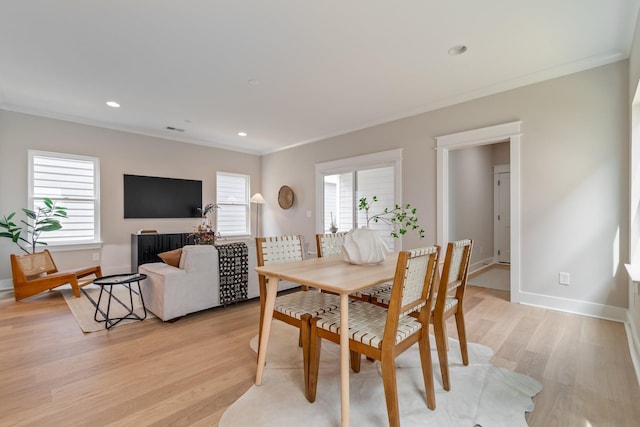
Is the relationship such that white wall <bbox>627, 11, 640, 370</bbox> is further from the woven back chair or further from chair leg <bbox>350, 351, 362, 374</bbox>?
the woven back chair

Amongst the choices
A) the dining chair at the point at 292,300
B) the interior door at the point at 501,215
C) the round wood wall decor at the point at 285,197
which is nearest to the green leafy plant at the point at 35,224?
the round wood wall decor at the point at 285,197

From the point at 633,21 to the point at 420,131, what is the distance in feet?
7.21

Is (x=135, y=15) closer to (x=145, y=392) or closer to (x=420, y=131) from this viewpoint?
(x=145, y=392)

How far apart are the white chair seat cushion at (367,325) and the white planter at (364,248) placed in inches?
12.8

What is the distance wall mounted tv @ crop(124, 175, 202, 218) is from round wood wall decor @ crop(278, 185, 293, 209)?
5.43 ft

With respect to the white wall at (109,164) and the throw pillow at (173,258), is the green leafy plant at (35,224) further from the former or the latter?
the throw pillow at (173,258)

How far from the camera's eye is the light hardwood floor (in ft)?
5.12

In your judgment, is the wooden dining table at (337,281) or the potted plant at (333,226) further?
the potted plant at (333,226)

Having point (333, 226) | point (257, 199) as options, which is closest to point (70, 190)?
point (257, 199)

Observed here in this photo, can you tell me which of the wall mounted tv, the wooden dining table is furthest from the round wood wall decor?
the wooden dining table

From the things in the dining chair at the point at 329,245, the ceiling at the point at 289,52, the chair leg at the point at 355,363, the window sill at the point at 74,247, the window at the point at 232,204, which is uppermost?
the ceiling at the point at 289,52

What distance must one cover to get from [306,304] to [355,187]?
3579mm

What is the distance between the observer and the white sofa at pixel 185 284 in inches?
113

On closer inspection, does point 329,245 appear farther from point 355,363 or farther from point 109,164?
point 109,164
